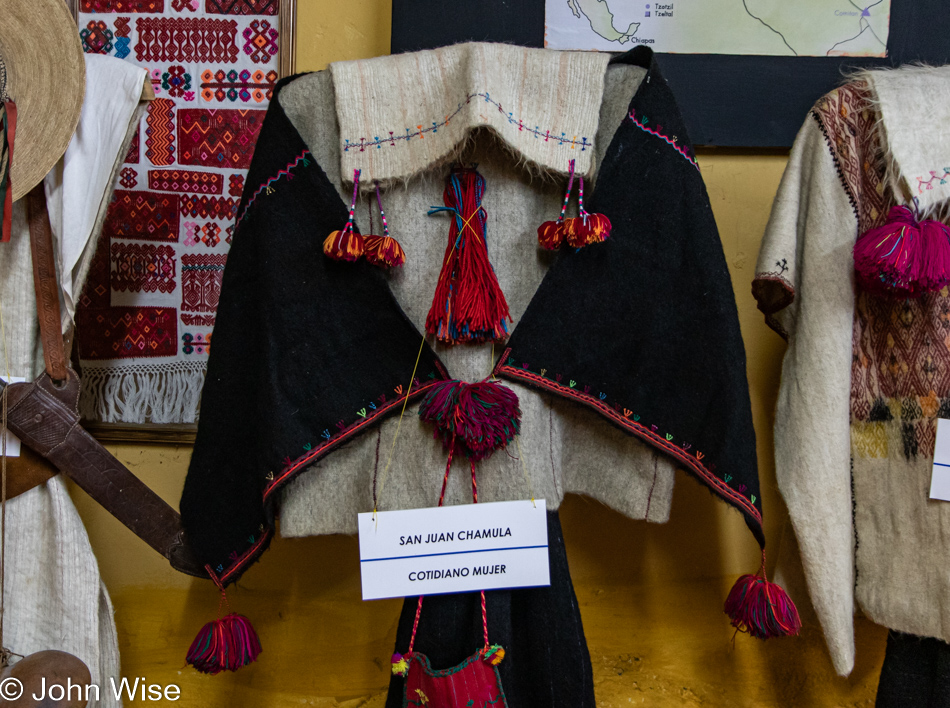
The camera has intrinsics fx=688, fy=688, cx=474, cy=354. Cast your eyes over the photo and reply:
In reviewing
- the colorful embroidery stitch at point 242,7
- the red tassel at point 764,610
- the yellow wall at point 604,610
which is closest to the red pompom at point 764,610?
the red tassel at point 764,610

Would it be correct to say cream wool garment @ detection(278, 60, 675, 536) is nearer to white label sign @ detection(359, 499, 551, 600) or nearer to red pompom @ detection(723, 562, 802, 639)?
white label sign @ detection(359, 499, 551, 600)

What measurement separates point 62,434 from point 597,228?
0.77 metres

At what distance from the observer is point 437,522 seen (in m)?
0.79

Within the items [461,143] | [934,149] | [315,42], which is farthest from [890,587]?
[315,42]

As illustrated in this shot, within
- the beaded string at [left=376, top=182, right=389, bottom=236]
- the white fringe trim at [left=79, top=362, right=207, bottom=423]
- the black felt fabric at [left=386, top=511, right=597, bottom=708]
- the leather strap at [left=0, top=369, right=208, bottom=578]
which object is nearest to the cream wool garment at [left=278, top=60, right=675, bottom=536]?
the beaded string at [left=376, top=182, right=389, bottom=236]

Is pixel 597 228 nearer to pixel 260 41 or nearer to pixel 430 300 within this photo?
pixel 430 300

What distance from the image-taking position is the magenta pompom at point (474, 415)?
77 cm

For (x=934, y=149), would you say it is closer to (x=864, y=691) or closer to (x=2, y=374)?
(x=864, y=691)

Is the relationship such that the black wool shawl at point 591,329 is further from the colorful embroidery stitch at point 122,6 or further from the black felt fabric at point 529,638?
the colorful embroidery stitch at point 122,6

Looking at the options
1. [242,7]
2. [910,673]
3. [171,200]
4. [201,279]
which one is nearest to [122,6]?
[242,7]

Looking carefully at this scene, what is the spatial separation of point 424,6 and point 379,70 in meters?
0.26

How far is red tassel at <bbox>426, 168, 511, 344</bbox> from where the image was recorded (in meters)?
0.82

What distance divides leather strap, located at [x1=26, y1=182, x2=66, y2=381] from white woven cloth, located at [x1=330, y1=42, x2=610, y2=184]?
1.41ft

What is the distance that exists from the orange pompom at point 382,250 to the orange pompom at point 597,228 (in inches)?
8.8
